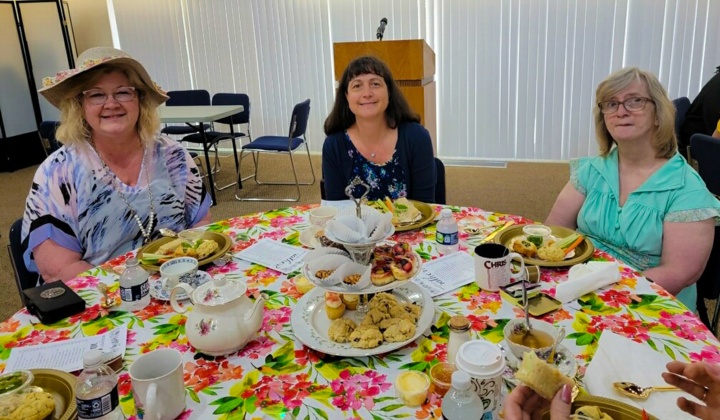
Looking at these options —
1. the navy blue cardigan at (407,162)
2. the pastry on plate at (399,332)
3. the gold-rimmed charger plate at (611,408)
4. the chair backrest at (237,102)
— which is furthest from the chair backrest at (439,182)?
the chair backrest at (237,102)

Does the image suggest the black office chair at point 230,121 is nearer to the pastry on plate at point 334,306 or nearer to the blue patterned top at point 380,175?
the blue patterned top at point 380,175

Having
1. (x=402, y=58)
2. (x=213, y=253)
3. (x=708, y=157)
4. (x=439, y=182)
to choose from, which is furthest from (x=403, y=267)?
(x=402, y=58)

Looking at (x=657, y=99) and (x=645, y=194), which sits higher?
(x=657, y=99)

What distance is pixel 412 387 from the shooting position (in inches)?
38.5

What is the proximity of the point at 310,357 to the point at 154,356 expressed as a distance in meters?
0.30

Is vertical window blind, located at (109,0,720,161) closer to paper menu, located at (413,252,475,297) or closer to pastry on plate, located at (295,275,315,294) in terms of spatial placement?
paper menu, located at (413,252,475,297)

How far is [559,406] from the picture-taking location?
0.77 m

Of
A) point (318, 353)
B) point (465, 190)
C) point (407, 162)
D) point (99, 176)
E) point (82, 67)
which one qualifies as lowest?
point (465, 190)

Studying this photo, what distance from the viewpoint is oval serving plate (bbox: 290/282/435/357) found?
110 cm

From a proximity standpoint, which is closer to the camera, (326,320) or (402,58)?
(326,320)

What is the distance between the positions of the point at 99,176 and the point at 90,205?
103 millimetres

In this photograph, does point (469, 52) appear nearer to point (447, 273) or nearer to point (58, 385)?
point (447, 273)

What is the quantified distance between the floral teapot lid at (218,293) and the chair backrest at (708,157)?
7.57 feet

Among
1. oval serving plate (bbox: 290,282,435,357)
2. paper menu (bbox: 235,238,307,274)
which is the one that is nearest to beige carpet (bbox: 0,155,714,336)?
paper menu (bbox: 235,238,307,274)
